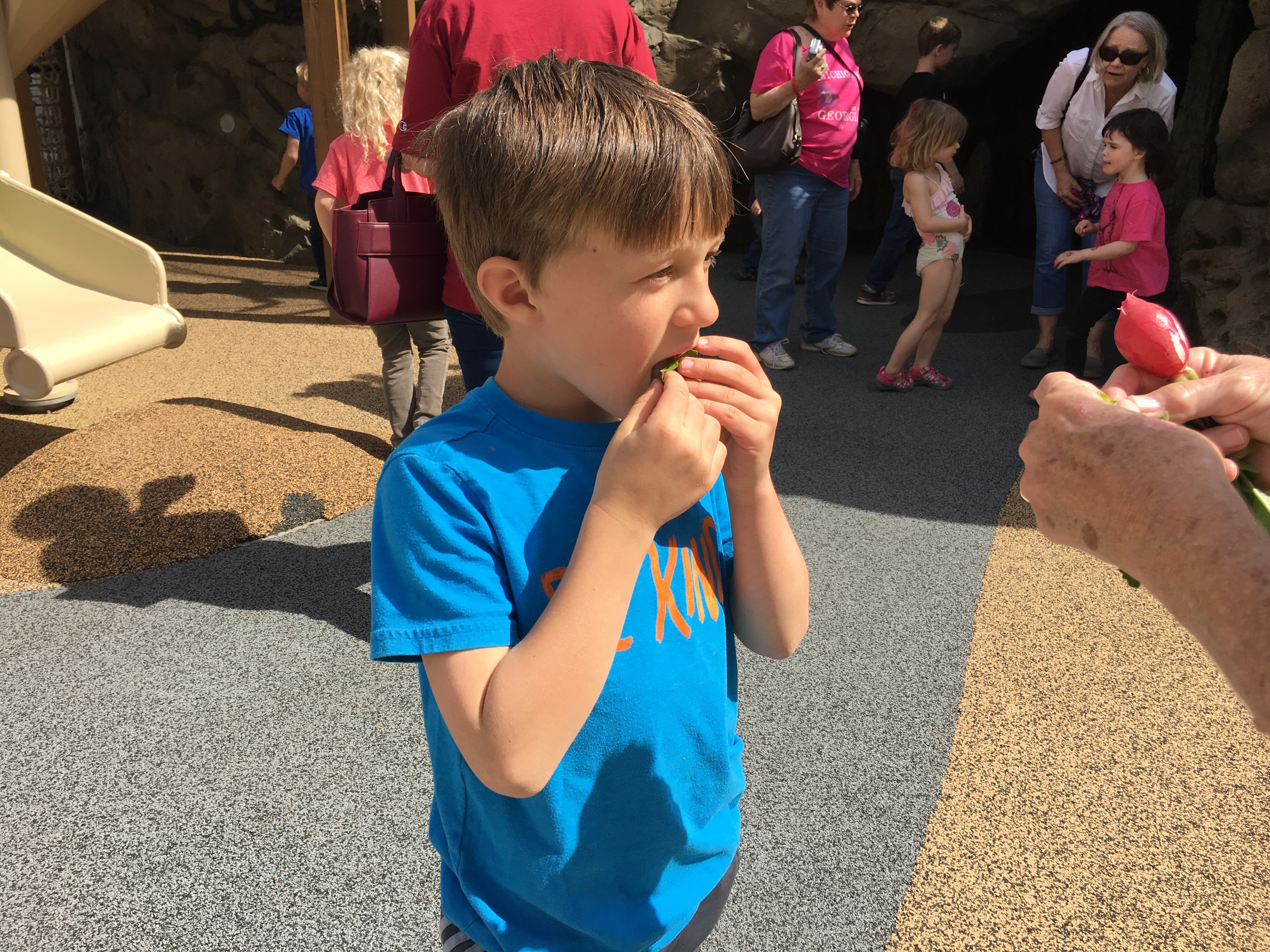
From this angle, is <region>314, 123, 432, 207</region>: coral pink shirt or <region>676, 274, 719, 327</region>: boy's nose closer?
<region>676, 274, 719, 327</region>: boy's nose

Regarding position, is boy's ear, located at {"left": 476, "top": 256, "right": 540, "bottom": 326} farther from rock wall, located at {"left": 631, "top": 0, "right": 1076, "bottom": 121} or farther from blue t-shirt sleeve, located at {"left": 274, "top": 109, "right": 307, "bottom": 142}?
rock wall, located at {"left": 631, "top": 0, "right": 1076, "bottom": 121}

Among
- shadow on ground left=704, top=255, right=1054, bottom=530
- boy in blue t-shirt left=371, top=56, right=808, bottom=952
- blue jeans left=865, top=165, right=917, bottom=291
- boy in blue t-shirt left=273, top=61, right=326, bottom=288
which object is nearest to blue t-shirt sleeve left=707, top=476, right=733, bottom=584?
boy in blue t-shirt left=371, top=56, right=808, bottom=952

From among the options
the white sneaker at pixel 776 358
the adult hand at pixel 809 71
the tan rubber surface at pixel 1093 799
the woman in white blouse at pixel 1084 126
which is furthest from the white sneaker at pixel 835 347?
the tan rubber surface at pixel 1093 799

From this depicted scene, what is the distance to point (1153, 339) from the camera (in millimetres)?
1139

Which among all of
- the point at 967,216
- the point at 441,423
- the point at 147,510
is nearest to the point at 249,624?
the point at 147,510

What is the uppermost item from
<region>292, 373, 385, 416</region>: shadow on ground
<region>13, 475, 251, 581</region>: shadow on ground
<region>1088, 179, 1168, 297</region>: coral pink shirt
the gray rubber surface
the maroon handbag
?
the maroon handbag

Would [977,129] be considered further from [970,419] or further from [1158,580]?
[1158,580]

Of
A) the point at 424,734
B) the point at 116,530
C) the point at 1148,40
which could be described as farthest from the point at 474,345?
the point at 1148,40

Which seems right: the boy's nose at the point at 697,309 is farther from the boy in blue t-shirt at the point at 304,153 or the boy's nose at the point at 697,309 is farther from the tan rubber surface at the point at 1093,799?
the boy in blue t-shirt at the point at 304,153

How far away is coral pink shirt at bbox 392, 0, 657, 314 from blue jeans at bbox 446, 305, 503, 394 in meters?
0.04

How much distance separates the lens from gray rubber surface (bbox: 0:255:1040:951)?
200 centimetres

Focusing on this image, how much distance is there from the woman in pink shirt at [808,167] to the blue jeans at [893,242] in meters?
1.62

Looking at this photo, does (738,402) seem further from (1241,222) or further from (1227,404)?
(1241,222)

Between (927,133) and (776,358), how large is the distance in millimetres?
1537
